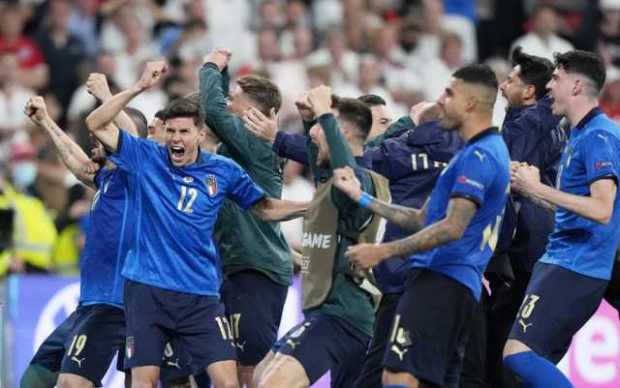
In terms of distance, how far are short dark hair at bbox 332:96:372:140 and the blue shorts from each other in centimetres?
146

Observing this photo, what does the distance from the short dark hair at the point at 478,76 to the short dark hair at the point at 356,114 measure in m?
0.90

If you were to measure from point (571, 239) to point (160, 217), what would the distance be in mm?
2614

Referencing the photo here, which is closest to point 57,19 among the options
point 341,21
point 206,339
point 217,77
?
point 341,21

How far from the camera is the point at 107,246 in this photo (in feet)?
36.9

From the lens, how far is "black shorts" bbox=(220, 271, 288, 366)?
37.7ft

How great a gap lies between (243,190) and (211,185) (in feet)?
0.85

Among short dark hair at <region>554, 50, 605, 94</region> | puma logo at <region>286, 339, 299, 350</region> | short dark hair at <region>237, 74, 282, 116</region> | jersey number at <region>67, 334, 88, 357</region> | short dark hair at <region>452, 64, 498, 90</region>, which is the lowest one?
jersey number at <region>67, 334, 88, 357</region>

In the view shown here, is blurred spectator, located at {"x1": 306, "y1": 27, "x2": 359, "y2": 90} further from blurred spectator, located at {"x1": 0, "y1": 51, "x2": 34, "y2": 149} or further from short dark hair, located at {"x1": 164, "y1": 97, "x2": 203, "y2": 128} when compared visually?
short dark hair, located at {"x1": 164, "y1": 97, "x2": 203, "y2": 128}

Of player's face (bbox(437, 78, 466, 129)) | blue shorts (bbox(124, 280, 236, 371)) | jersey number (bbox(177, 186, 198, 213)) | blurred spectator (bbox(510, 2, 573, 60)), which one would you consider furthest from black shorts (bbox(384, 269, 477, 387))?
blurred spectator (bbox(510, 2, 573, 60))

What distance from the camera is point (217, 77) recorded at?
1143 cm

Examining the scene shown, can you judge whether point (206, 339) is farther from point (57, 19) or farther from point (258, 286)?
point (57, 19)

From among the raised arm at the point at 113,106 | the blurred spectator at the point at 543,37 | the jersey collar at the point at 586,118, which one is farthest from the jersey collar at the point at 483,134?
the blurred spectator at the point at 543,37

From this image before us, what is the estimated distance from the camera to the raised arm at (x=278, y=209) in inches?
428

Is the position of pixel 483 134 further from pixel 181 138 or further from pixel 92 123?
pixel 92 123
